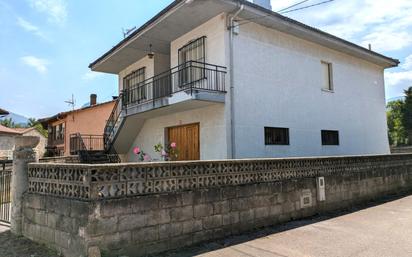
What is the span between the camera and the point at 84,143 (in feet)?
61.5

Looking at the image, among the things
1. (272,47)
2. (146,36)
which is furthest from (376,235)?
(146,36)

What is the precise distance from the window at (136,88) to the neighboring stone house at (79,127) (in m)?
3.28

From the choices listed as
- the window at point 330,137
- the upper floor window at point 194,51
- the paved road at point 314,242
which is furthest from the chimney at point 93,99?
the paved road at point 314,242

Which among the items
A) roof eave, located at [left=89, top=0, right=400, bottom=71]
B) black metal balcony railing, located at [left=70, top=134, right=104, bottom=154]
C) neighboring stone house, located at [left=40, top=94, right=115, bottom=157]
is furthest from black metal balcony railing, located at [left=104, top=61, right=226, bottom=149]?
neighboring stone house, located at [left=40, top=94, right=115, bottom=157]

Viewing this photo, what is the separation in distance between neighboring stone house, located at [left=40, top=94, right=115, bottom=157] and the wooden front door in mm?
5299

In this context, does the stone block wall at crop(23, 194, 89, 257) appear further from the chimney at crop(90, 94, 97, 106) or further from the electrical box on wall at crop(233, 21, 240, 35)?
the chimney at crop(90, 94, 97, 106)

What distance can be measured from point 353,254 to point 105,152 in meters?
12.4

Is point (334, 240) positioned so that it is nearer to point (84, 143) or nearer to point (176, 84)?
point (176, 84)

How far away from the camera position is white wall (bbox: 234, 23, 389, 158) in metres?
10.7

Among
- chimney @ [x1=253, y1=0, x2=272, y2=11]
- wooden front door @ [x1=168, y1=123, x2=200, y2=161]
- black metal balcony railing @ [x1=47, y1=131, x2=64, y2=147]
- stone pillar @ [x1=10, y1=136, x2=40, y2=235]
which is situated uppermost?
chimney @ [x1=253, y1=0, x2=272, y2=11]

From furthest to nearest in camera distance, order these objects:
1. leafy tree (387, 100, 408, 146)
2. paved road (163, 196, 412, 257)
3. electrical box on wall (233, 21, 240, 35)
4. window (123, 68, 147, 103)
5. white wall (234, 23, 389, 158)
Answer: leafy tree (387, 100, 408, 146) → window (123, 68, 147, 103) → white wall (234, 23, 389, 158) → electrical box on wall (233, 21, 240, 35) → paved road (163, 196, 412, 257)

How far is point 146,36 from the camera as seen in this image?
12.1m

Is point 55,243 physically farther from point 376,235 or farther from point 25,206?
point 376,235

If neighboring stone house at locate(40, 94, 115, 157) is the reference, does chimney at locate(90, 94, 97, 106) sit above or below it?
above
